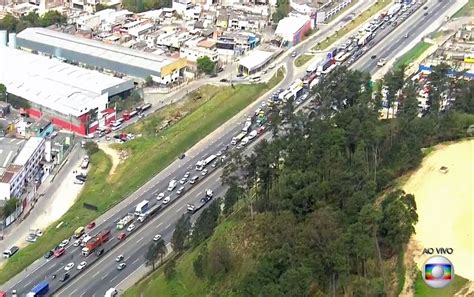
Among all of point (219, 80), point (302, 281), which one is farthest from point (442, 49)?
point (302, 281)

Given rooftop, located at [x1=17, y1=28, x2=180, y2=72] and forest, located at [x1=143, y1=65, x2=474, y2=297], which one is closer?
forest, located at [x1=143, y1=65, x2=474, y2=297]

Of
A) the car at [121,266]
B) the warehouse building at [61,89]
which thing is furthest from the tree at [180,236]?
the warehouse building at [61,89]

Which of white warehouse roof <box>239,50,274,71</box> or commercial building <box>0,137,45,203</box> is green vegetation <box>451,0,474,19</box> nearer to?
white warehouse roof <box>239,50,274,71</box>

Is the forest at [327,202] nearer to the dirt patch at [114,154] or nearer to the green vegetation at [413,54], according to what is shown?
the dirt patch at [114,154]

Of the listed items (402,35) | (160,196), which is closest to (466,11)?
(402,35)

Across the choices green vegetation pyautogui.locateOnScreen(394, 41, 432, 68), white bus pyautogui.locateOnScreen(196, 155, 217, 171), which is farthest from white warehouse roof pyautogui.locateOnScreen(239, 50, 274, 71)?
white bus pyautogui.locateOnScreen(196, 155, 217, 171)
